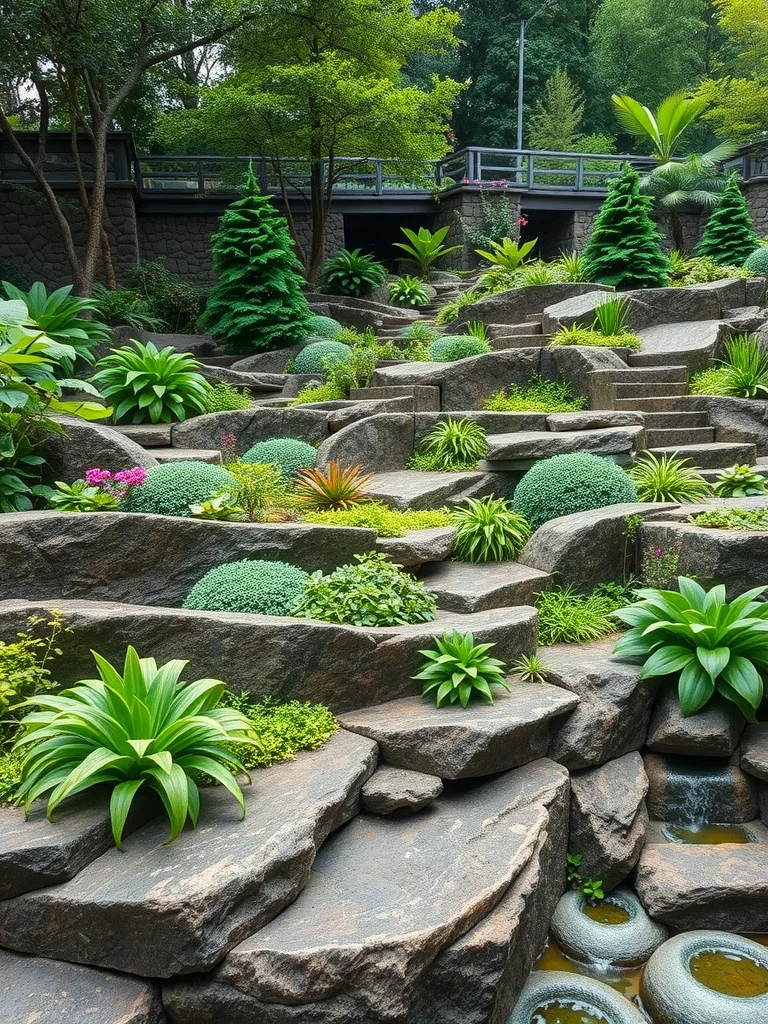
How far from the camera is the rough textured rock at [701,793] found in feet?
16.5

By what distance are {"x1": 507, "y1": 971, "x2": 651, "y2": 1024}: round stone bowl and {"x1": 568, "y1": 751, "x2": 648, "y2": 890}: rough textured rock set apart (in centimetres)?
74

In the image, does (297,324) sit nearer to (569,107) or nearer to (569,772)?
(569,772)

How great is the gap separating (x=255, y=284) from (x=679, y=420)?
726cm

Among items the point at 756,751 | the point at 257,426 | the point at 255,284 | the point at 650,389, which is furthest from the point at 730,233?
the point at 756,751

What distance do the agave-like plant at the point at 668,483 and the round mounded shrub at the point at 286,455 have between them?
3384mm

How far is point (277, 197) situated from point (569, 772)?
56.9 feet

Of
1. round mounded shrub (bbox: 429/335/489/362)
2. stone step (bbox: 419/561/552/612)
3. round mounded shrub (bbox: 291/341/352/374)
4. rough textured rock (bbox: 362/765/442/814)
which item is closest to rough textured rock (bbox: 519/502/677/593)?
stone step (bbox: 419/561/552/612)

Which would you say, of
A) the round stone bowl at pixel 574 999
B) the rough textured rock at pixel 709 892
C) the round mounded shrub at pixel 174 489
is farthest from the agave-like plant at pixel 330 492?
the round stone bowl at pixel 574 999

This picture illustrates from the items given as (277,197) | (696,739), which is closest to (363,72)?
(277,197)

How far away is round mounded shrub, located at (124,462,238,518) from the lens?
6418mm

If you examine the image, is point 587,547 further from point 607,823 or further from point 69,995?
point 69,995

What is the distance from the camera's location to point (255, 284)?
501 inches

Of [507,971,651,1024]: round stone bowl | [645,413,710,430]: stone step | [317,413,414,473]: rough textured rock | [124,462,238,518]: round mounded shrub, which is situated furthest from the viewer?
[645,413,710,430]: stone step

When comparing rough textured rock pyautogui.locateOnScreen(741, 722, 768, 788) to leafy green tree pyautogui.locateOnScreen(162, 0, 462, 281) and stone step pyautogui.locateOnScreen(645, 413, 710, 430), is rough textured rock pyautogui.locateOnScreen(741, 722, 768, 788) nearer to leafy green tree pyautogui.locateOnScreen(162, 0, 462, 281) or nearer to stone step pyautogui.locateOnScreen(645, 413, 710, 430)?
stone step pyautogui.locateOnScreen(645, 413, 710, 430)
